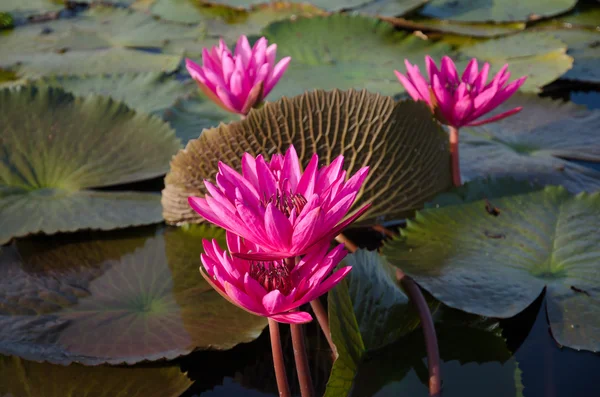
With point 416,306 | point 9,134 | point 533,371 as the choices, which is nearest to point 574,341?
point 533,371

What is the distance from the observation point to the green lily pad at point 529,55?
2.52 meters

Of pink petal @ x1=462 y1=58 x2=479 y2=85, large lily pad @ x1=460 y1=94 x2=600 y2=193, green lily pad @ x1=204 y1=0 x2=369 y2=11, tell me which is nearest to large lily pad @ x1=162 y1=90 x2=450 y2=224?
pink petal @ x1=462 y1=58 x2=479 y2=85

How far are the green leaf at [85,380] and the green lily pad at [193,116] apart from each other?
1.07m

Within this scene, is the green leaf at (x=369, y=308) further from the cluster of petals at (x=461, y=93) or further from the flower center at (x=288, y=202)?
the cluster of petals at (x=461, y=93)

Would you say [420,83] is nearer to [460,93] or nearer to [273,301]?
[460,93]

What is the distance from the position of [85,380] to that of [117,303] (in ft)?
0.78

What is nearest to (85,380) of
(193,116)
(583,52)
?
(193,116)

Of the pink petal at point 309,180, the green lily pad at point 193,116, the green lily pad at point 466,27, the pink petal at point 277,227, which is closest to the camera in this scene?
the pink petal at point 277,227

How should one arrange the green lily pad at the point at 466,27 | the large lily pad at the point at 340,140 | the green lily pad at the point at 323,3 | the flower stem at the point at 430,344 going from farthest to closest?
the green lily pad at the point at 323,3 → the green lily pad at the point at 466,27 → the large lily pad at the point at 340,140 → the flower stem at the point at 430,344

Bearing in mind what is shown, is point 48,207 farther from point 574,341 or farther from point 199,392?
point 574,341

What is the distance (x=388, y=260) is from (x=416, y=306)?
0.54 ft

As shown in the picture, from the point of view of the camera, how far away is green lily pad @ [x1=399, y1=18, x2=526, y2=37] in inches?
120

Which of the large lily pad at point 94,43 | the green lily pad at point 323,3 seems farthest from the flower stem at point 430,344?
the green lily pad at point 323,3

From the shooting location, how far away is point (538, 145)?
2.08m
